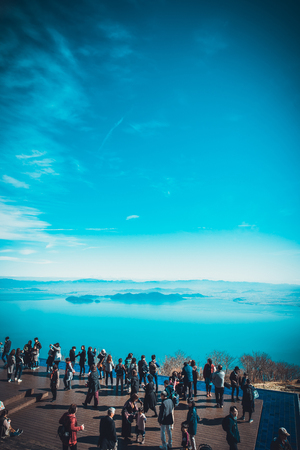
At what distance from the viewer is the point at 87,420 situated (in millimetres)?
7898

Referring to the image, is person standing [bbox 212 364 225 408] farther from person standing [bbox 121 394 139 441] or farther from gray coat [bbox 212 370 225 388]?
person standing [bbox 121 394 139 441]

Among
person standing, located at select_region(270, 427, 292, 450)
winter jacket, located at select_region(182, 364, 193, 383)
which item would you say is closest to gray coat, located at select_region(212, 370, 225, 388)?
winter jacket, located at select_region(182, 364, 193, 383)

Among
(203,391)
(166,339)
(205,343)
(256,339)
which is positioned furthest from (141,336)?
(203,391)

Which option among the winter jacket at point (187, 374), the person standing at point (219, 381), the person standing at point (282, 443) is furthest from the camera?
the winter jacket at point (187, 374)

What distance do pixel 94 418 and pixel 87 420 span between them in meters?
0.25

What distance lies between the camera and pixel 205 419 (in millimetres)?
8180

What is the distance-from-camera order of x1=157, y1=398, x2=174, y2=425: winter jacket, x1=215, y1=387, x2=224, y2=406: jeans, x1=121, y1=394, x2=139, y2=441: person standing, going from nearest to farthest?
x1=157, y1=398, x2=174, y2=425: winter jacket
x1=121, y1=394, x2=139, y2=441: person standing
x1=215, y1=387, x2=224, y2=406: jeans

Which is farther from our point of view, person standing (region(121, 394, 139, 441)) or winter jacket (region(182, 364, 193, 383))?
winter jacket (region(182, 364, 193, 383))

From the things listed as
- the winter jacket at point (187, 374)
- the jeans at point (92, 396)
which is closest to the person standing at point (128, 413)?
the jeans at point (92, 396)

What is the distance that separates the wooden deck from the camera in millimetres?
6691

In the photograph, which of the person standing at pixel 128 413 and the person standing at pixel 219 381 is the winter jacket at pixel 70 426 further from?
the person standing at pixel 219 381

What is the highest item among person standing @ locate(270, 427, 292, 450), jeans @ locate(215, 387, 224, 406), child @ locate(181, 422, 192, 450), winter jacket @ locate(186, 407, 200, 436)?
person standing @ locate(270, 427, 292, 450)

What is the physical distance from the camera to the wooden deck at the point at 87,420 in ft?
22.0

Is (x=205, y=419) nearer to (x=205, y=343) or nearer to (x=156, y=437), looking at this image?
(x=156, y=437)
